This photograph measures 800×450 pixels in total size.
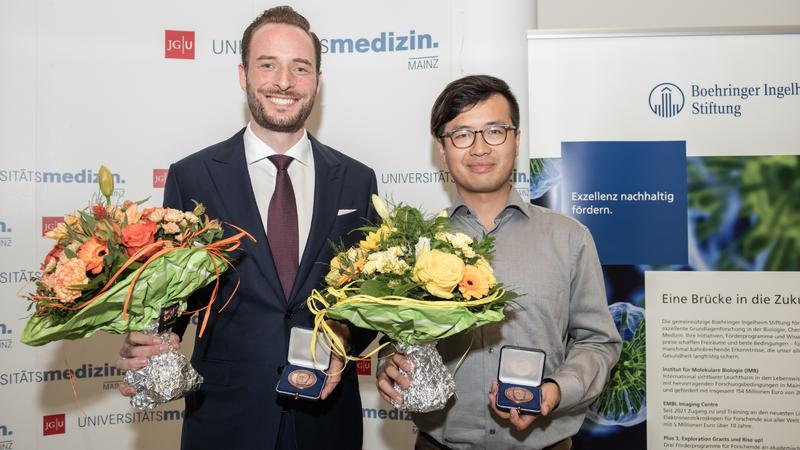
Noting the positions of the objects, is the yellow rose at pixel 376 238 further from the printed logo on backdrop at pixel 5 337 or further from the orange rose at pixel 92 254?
the printed logo on backdrop at pixel 5 337

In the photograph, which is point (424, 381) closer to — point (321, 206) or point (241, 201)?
point (321, 206)

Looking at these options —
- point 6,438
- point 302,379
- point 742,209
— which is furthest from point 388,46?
point 6,438

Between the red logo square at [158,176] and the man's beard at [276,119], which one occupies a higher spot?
the man's beard at [276,119]

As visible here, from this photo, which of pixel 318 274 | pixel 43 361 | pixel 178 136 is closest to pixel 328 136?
pixel 178 136

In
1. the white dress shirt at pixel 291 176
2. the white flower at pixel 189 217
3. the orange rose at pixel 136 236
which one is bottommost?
the orange rose at pixel 136 236

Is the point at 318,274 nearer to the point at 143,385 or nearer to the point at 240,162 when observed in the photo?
the point at 240,162

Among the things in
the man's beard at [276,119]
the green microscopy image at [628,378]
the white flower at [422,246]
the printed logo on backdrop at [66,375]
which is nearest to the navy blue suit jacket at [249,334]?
the man's beard at [276,119]

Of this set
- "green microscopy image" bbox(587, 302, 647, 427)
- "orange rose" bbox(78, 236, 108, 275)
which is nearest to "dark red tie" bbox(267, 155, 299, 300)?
"orange rose" bbox(78, 236, 108, 275)

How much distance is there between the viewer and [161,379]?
2.00 metres

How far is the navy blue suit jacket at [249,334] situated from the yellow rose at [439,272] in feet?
2.53

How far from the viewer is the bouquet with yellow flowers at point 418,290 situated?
70.3 inches

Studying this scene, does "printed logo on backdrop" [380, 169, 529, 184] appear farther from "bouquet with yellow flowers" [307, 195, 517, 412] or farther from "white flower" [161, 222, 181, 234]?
"white flower" [161, 222, 181, 234]

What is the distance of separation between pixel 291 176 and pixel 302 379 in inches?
37.7

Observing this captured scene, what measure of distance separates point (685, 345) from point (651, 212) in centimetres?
77
